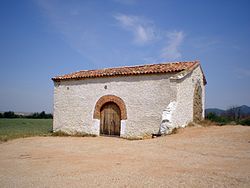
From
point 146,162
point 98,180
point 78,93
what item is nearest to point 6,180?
point 98,180

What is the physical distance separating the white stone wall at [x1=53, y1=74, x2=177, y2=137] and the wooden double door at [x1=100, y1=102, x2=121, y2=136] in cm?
41

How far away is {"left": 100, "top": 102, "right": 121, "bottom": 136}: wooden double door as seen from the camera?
14.9m

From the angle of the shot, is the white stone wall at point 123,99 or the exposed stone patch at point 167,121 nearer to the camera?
the exposed stone patch at point 167,121

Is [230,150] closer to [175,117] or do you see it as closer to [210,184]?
[210,184]

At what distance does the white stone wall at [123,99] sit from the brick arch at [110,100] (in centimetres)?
19

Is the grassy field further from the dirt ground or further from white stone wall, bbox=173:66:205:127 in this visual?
white stone wall, bbox=173:66:205:127

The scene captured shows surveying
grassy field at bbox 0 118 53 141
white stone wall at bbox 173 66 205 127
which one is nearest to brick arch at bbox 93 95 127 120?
white stone wall at bbox 173 66 205 127

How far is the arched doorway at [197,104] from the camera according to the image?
15498 millimetres

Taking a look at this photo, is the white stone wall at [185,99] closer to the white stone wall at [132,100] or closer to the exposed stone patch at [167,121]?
the white stone wall at [132,100]

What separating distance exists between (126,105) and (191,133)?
A: 4005 millimetres

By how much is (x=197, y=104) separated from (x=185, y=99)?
2153mm

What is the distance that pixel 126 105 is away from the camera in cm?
1440

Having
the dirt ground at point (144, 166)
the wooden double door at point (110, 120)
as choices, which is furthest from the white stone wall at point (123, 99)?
the dirt ground at point (144, 166)

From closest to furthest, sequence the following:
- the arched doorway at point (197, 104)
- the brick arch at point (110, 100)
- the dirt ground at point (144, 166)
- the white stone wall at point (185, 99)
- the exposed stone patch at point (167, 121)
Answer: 1. the dirt ground at point (144, 166)
2. the exposed stone patch at point (167, 121)
3. the white stone wall at point (185, 99)
4. the brick arch at point (110, 100)
5. the arched doorway at point (197, 104)
